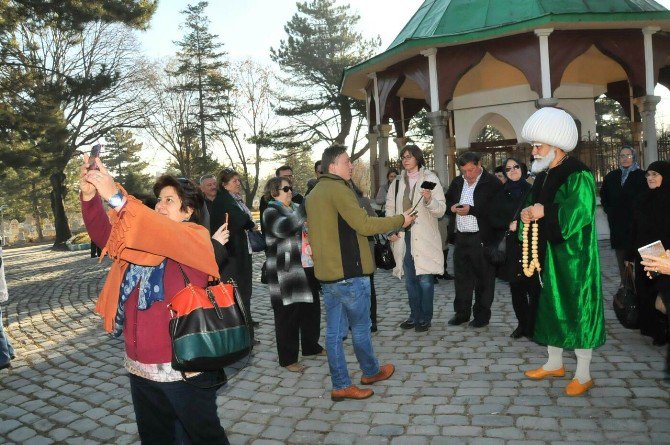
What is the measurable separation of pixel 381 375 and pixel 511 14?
1210cm

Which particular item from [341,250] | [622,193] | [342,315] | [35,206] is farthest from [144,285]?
[35,206]

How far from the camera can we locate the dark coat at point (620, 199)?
6.65 meters

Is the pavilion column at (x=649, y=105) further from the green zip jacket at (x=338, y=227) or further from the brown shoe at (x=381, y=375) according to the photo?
the green zip jacket at (x=338, y=227)

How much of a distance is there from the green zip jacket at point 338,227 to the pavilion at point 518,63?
9.89 m

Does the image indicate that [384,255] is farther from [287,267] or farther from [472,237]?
[287,267]

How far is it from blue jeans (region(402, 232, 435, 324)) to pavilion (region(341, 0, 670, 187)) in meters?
8.10

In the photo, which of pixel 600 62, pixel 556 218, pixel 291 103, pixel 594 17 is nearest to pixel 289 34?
pixel 291 103

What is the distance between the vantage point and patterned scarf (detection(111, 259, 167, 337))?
8.34 feet

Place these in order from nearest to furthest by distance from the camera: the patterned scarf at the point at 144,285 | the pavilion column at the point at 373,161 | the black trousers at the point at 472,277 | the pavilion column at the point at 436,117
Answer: the patterned scarf at the point at 144,285
the black trousers at the point at 472,277
the pavilion column at the point at 436,117
the pavilion column at the point at 373,161

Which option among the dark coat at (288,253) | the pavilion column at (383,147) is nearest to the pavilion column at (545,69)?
the pavilion column at (383,147)

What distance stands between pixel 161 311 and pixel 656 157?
13864 mm

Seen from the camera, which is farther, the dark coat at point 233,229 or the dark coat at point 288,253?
the dark coat at point 233,229

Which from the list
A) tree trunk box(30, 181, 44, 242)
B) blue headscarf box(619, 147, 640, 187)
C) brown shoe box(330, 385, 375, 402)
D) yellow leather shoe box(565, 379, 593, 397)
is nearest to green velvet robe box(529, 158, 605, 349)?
yellow leather shoe box(565, 379, 593, 397)

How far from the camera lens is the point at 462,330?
6.16 meters
